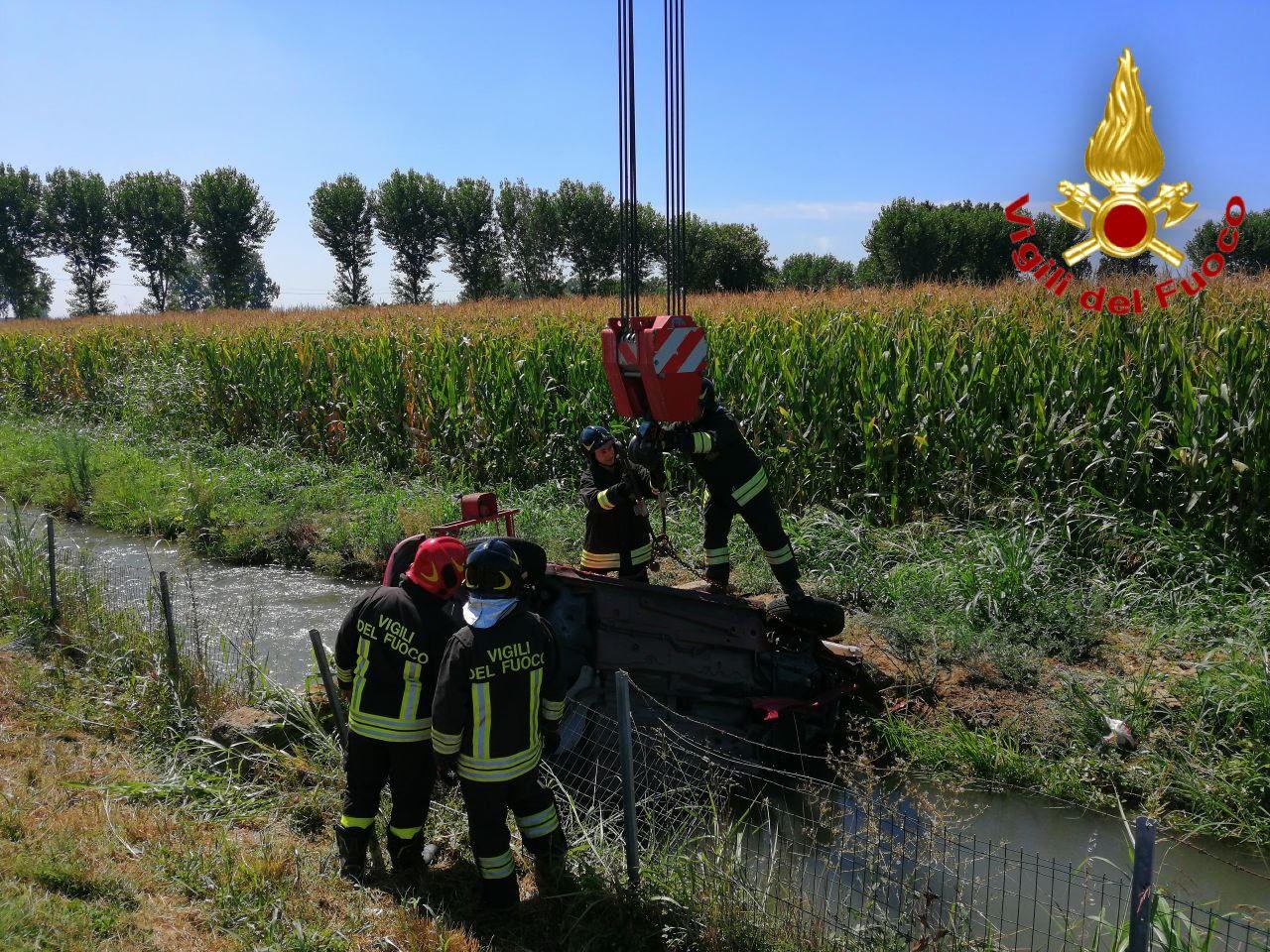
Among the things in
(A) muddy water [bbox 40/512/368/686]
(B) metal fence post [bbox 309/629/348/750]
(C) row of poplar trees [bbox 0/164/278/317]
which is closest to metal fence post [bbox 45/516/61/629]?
(A) muddy water [bbox 40/512/368/686]

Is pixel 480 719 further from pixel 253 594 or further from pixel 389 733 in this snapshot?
pixel 253 594

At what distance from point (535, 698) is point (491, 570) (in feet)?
1.93

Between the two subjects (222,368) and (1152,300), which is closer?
(1152,300)

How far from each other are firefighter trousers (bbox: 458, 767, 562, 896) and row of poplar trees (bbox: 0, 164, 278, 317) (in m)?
57.9

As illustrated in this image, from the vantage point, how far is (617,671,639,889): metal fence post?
12.0 ft

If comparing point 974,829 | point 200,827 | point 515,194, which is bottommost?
point 974,829

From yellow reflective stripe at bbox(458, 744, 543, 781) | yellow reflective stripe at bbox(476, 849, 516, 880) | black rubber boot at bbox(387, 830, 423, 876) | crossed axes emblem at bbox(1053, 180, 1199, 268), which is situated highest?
crossed axes emblem at bbox(1053, 180, 1199, 268)

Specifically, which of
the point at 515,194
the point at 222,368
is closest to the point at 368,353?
the point at 222,368

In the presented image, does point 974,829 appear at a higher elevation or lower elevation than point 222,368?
lower

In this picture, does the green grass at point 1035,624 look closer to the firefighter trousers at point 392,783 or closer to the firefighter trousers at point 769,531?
the firefighter trousers at point 769,531

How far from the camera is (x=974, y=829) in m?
5.11

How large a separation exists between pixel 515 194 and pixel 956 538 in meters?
46.3

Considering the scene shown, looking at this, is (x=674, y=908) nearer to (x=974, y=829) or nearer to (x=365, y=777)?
(x=365, y=777)

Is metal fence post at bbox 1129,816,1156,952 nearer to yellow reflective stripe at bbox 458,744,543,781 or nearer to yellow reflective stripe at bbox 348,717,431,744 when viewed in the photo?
yellow reflective stripe at bbox 458,744,543,781
